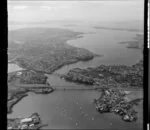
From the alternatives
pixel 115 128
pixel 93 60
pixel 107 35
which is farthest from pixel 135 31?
pixel 115 128

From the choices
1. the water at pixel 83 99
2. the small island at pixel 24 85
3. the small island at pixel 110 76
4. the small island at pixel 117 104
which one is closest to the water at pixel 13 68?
the small island at pixel 24 85

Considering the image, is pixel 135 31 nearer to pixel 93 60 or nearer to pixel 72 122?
pixel 93 60

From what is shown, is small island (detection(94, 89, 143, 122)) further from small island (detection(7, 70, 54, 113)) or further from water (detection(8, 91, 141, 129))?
small island (detection(7, 70, 54, 113))

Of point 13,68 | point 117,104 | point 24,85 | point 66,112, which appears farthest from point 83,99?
point 13,68

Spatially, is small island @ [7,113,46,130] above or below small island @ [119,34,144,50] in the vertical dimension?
below

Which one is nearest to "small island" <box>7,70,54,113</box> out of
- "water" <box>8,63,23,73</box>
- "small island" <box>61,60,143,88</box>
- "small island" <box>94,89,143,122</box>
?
"water" <box>8,63,23,73</box>
